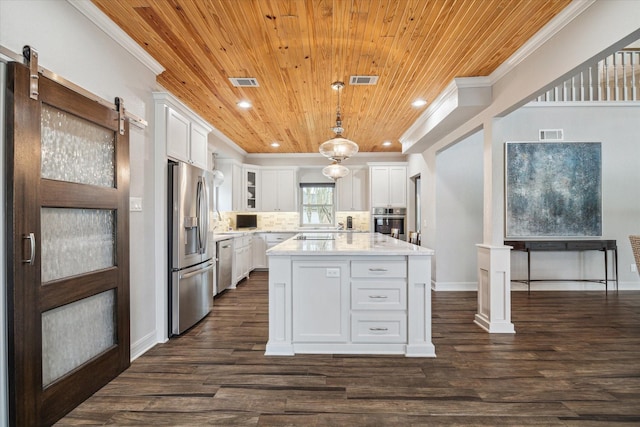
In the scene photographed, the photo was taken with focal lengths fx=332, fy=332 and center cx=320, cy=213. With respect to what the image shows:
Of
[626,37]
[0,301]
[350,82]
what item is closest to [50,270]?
[0,301]

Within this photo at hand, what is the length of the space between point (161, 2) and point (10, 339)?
2.21 metres

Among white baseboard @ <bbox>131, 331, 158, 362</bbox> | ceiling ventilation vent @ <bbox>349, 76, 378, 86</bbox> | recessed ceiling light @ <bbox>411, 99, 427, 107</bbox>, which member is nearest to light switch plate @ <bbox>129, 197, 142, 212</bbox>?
white baseboard @ <bbox>131, 331, 158, 362</bbox>

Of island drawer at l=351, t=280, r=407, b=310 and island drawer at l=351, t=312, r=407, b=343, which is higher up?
island drawer at l=351, t=280, r=407, b=310

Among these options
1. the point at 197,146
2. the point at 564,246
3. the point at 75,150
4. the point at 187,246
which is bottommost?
the point at 564,246

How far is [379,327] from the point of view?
2980mm

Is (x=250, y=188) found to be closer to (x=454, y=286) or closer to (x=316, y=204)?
(x=316, y=204)

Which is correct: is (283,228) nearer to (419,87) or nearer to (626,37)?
(419,87)

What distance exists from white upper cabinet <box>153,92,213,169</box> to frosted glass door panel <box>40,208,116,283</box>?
44.6 inches

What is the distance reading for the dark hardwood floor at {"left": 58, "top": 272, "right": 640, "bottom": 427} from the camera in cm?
204

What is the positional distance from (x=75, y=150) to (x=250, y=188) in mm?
5563

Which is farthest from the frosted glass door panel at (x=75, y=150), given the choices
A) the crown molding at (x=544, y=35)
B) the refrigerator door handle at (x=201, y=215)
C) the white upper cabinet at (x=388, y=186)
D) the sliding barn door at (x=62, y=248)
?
the white upper cabinet at (x=388, y=186)

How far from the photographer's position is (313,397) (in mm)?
2258

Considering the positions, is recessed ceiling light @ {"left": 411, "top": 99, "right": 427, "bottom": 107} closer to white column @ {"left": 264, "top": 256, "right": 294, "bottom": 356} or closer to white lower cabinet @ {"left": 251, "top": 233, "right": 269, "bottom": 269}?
white column @ {"left": 264, "top": 256, "right": 294, "bottom": 356}

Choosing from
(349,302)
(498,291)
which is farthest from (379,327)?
(498,291)
